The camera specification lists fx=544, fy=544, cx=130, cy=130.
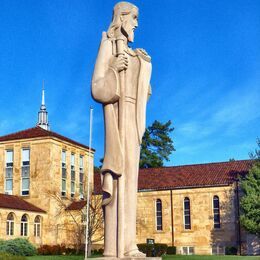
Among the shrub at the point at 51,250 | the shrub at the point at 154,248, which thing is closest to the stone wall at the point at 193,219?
the shrub at the point at 154,248

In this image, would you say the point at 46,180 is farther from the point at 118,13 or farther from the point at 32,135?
the point at 118,13

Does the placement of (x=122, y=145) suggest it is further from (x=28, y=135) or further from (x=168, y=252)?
(x=28, y=135)

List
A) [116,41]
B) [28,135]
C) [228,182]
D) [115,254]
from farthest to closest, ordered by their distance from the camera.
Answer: [28,135] < [228,182] < [116,41] < [115,254]

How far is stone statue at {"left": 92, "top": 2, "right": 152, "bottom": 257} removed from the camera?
798 centimetres

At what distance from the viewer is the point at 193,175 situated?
5881cm

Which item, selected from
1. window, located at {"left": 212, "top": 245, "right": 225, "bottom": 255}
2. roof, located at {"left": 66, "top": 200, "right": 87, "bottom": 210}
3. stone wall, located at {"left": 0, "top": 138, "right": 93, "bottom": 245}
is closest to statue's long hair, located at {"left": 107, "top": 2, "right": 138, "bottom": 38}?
stone wall, located at {"left": 0, "top": 138, "right": 93, "bottom": 245}

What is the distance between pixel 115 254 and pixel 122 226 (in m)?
0.42

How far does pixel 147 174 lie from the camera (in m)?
62.3

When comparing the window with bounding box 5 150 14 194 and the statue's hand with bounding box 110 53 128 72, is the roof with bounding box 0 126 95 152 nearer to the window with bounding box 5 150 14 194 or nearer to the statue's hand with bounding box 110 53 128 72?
the window with bounding box 5 150 14 194

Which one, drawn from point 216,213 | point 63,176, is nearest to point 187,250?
point 216,213

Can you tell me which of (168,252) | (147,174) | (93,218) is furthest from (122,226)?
(147,174)

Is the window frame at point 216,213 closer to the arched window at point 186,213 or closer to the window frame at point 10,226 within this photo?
the arched window at point 186,213

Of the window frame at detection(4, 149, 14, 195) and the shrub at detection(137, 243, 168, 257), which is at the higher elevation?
the window frame at detection(4, 149, 14, 195)

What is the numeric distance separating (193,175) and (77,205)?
12901mm
